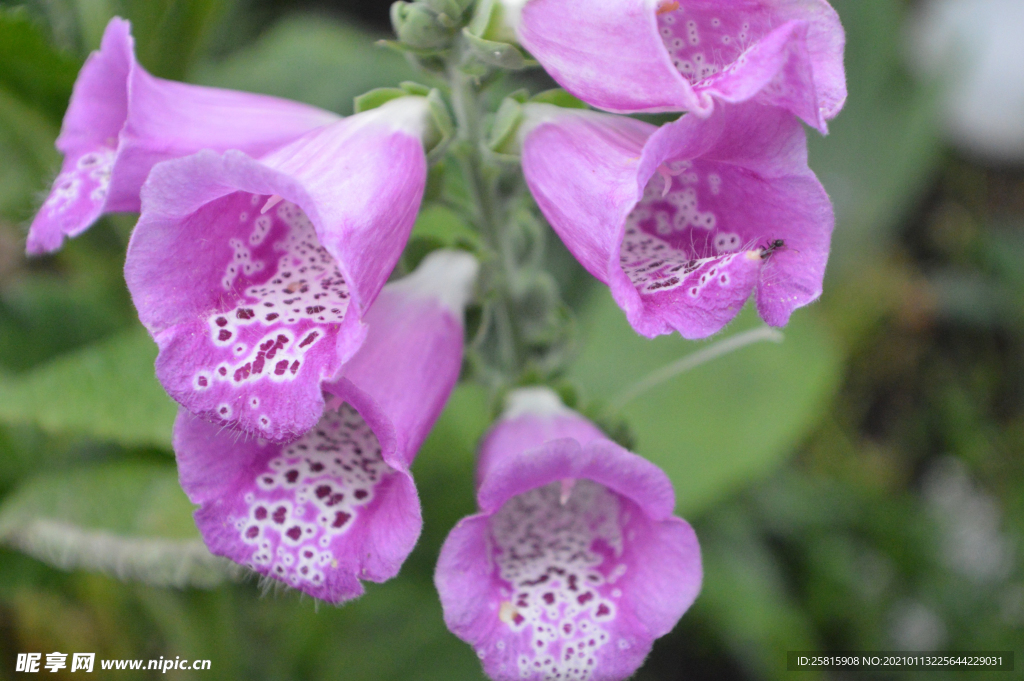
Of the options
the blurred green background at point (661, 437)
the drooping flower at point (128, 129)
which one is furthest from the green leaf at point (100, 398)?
the drooping flower at point (128, 129)

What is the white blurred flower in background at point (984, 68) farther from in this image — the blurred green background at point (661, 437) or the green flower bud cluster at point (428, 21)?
the green flower bud cluster at point (428, 21)

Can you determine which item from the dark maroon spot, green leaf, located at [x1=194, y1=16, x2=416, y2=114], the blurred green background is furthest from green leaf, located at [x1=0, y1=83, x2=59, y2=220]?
the dark maroon spot

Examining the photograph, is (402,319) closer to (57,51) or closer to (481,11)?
(481,11)

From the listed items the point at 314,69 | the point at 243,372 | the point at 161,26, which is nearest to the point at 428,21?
the point at 243,372

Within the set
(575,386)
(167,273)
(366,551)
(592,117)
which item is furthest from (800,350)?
(167,273)

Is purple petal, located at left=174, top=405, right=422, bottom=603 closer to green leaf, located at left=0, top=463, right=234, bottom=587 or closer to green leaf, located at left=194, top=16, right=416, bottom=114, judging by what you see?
green leaf, located at left=0, top=463, right=234, bottom=587

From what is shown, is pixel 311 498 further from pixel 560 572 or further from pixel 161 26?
pixel 161 26

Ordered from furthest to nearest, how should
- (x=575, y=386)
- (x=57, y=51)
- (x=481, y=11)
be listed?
(x=57, y=51), (x=575, y=386), (x=481, y=11)
